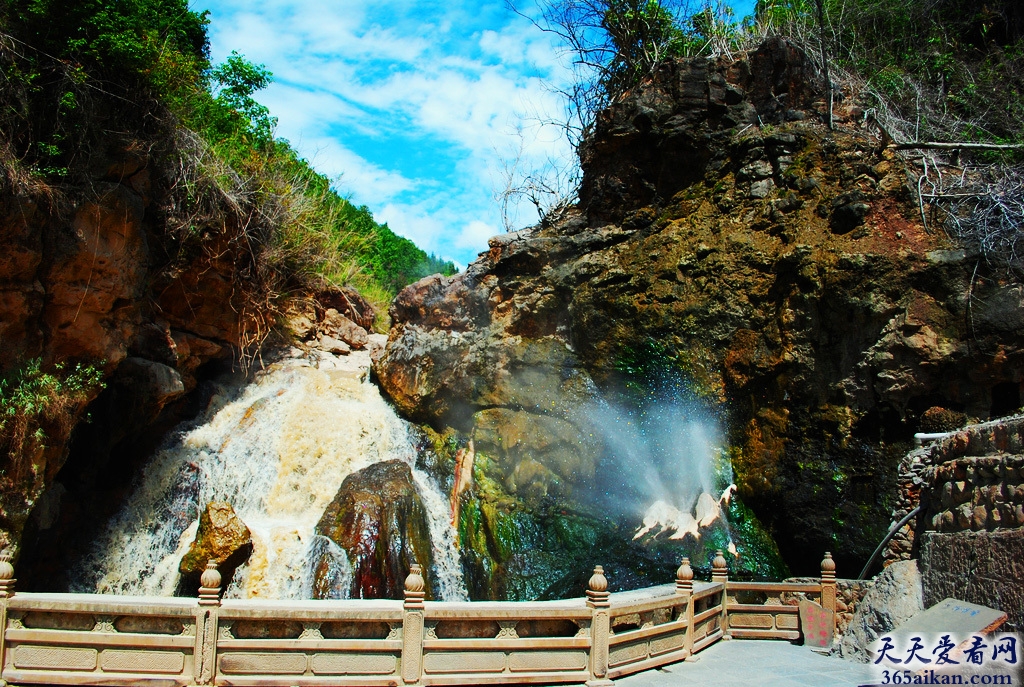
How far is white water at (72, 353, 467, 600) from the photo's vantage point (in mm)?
12453

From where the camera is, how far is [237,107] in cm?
2127

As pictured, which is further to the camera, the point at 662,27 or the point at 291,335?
the point at 291,335

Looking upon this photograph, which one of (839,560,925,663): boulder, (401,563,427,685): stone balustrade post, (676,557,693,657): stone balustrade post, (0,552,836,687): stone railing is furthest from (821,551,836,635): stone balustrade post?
(401,563,427,685): stone balustrade post

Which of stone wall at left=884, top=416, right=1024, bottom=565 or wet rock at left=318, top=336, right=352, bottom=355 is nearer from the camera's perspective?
stone wall at left=884, top=416, right=1024, bottom=565

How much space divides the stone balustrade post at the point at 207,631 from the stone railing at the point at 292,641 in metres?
0.01

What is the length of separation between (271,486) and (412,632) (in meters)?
8.05

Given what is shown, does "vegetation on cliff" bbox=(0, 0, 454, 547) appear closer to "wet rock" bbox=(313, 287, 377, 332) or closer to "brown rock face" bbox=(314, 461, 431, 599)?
"wet rock" bbox=(313, 287, 377, 332)

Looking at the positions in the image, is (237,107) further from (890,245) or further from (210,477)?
(890,245)

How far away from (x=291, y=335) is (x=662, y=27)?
1305 cm

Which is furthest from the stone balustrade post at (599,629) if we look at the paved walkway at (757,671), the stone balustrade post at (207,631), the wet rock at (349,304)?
the wet rock at (349,304)

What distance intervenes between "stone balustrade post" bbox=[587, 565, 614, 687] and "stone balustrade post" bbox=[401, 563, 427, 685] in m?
1.90

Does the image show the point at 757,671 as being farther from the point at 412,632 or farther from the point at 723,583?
the point at 412,632

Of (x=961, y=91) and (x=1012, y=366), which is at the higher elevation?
(x=961, y=91)

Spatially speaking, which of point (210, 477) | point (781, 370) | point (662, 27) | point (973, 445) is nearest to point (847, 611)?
point (973, 445)
